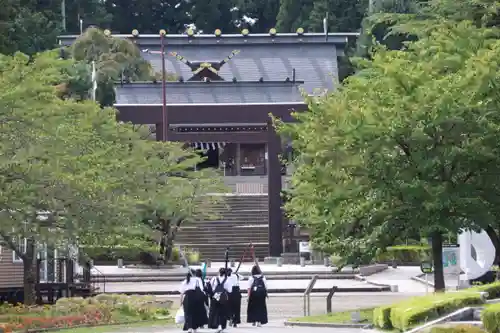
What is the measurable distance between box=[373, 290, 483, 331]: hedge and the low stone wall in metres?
27.3

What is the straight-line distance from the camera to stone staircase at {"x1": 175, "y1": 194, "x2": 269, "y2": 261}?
63.1 metres

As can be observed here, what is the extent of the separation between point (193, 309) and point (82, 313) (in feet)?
16.5

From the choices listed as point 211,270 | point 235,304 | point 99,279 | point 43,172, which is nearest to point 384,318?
point 235,304

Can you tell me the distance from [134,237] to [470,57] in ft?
52.3

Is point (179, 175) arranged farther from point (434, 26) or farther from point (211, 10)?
point (211, 10)

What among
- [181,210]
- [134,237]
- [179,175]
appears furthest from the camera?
[179,175]

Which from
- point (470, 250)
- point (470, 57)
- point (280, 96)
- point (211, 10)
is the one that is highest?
point (211, 10)

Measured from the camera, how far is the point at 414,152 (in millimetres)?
29062

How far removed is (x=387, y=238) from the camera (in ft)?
99.0

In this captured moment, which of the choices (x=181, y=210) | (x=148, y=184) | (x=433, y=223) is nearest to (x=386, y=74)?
(x=433, y=223)

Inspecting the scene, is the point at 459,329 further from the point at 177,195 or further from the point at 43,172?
the point at 177,195

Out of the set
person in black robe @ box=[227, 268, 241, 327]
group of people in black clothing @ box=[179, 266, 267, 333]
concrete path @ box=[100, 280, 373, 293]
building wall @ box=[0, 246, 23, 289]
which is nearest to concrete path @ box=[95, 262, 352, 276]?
concrete path @ box=[100, 280, 373, 293]

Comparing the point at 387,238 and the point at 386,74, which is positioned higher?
the point at 386,74

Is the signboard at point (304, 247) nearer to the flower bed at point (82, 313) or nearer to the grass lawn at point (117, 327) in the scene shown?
the flower bed at point (82, 313)
